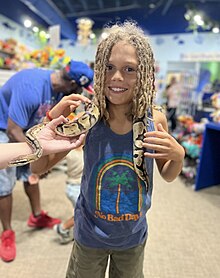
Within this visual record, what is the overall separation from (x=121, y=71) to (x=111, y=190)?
44 centimetres

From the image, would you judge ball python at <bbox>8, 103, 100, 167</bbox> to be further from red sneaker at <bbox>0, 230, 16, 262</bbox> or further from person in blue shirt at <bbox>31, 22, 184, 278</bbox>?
red sneaker at <bbox>0, 230, 16, 262</bbox>

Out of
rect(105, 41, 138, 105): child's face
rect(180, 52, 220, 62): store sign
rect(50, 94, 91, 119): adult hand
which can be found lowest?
rect(50, 94, 91, 119): adult hand

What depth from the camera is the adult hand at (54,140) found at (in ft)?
3.25

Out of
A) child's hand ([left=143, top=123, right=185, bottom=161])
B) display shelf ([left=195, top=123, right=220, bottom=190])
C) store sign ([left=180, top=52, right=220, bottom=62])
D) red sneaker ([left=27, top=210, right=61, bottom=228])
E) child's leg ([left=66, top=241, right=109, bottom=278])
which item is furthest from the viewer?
store sign ([left=180, top=52, right=220, bottom=62])

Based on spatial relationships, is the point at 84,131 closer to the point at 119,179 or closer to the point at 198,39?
the point at 119,179

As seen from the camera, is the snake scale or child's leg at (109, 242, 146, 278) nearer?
the snake scale

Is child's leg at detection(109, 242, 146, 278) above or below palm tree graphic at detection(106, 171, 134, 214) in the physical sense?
below

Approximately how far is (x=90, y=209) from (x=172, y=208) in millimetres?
2049

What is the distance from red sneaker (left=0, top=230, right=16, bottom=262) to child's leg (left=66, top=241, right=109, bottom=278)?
0.98 meters

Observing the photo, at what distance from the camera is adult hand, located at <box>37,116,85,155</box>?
0.99m

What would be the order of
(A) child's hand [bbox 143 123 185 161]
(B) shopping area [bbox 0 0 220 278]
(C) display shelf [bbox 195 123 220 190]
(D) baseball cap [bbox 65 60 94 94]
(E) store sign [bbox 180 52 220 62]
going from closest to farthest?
(A) child's hand [bbox 143 123 185 161]
(D) baseball cap [bbox 65 60 94 94]
(B) shopping area [bbox 0 0 220 278]
(C) display shelf [bbox 195 123 220 190]
(E) store sign [bbox 180 52 220 62]

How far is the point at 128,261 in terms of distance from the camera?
111 centimetres

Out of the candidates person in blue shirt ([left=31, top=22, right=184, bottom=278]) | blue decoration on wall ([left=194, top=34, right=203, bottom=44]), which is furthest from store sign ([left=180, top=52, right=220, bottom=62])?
person in blue shirt ([left=31, top=22, right=184, bottom=278])

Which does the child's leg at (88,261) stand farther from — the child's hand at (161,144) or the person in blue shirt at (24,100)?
the person in blue shirt at (24,100)
